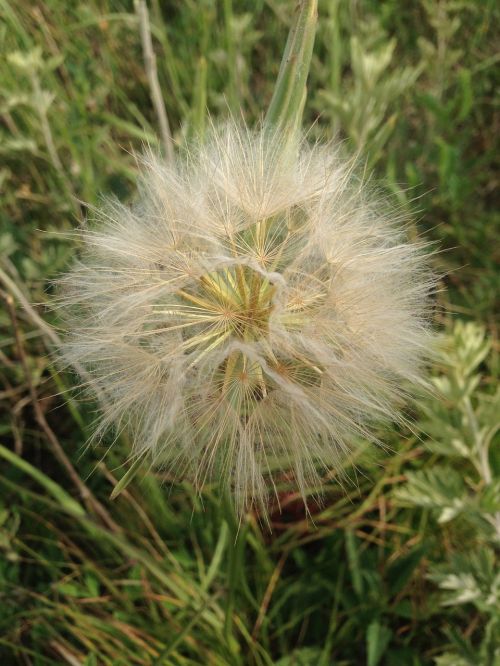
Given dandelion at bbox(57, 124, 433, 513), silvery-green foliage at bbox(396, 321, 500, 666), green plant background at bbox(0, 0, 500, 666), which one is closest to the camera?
dandelion at bbox(57, 124, 433, 513)

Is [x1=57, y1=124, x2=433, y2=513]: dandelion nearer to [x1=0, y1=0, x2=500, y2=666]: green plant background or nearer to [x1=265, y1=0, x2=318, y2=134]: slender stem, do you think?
[x1=265, y1=0, x2=318, y2=134]: slender stem

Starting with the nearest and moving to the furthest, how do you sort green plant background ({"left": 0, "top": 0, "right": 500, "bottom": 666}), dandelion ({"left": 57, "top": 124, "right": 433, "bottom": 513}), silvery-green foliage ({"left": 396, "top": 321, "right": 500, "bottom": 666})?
dandelion ({"left": 57, "top": 124, "right": 433, "bottom": 513}) → silvery-green foliage ({"left": 396, "top": 321, "right": 500, "bottom": 666}) → green plant background ({"left": 0, "top": 0, "right": 500, "bottom": 666})

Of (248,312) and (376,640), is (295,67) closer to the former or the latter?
(248,312)

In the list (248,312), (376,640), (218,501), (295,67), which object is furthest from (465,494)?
(295,67)

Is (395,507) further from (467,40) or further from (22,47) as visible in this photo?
(467,40)

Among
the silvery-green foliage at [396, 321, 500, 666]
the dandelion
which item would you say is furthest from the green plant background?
the dandelion

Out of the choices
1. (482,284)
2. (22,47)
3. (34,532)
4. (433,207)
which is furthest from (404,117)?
(34,532)
